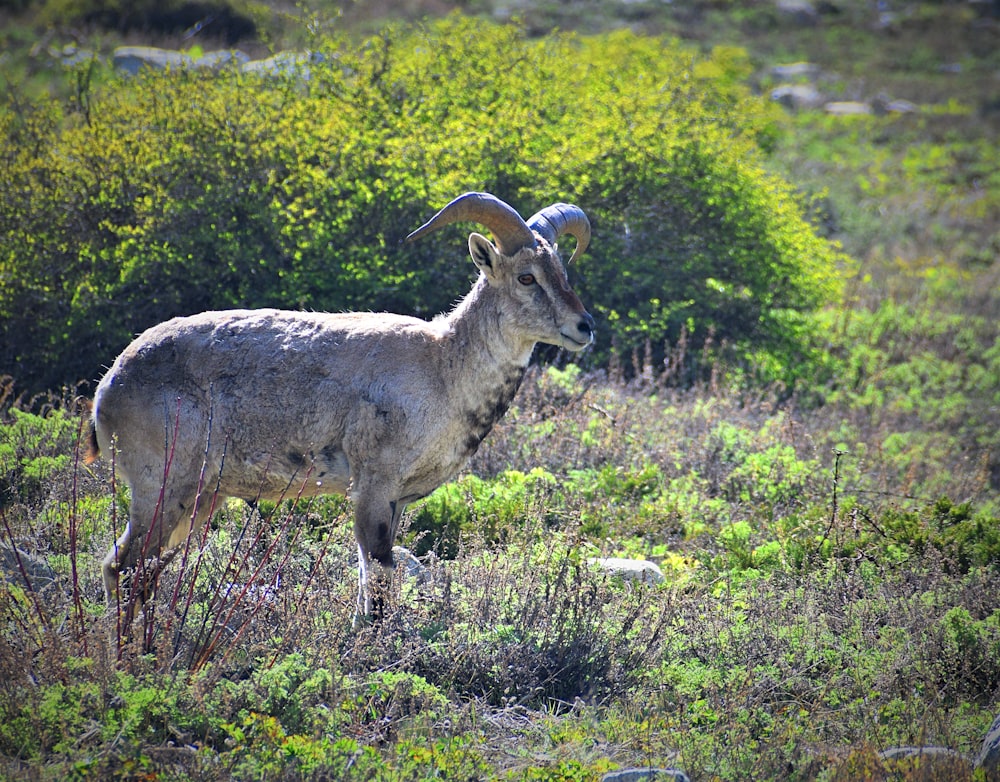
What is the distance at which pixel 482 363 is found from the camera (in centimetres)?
684

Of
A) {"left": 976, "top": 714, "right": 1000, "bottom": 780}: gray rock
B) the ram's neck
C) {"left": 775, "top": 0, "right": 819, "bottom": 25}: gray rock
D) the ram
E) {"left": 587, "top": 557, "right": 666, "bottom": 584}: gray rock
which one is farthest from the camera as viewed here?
{"left": 775, "top": 0, "right": 819, "bottom": 25}: gray rock

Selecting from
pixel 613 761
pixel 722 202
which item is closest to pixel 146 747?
pixel 613 761

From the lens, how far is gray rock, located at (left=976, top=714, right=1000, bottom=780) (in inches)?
206

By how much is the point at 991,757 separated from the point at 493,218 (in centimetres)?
426

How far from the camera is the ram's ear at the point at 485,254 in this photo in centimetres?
688

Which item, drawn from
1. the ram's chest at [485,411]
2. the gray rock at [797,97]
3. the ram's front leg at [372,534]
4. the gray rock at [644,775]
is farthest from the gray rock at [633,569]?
the gray rock at [797,97]

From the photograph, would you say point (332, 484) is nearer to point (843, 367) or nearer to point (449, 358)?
point (449, 358)

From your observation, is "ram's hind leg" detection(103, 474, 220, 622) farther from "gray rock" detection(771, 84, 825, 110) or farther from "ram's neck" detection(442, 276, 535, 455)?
"gray rock" detection(771, 84, 825, 110)

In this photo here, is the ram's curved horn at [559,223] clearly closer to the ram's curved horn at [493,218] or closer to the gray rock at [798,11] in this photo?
the ram's curved horn at [493,218]

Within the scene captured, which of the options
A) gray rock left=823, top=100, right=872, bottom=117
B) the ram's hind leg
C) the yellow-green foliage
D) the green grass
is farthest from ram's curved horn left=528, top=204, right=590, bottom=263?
gray rock left=823, top=100, right=872, bottom=117

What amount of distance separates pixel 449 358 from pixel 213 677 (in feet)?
8.47

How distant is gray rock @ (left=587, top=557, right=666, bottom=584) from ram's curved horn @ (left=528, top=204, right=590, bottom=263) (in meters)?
2.24

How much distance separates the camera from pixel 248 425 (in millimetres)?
6613

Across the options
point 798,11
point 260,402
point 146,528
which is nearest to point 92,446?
point 146,528
